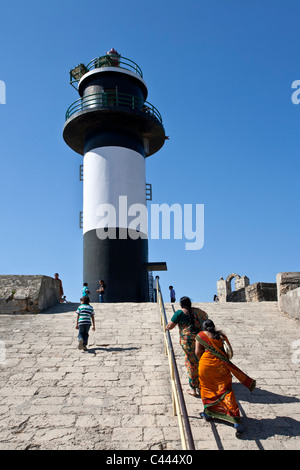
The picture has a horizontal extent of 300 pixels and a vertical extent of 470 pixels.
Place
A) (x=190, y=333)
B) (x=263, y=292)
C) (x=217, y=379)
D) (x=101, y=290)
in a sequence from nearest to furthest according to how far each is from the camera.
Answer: (x=217, y=379)
(x=190, y=333)
(x=263, y=292)
(x=101, y=290)

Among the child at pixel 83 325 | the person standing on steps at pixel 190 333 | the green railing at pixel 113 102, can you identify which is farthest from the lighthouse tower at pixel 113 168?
the person standing on steps at pixel 190 333

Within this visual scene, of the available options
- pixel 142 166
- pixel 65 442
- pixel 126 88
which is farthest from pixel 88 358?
pixel 126 88

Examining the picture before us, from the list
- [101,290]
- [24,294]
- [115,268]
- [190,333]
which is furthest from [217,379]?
[115,268]

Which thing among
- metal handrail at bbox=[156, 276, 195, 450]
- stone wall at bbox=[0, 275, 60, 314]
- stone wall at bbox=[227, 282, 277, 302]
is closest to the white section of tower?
stone wall at bbox=[0, 275, 60, 314]

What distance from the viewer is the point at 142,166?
19078mm

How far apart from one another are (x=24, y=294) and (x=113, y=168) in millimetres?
8497

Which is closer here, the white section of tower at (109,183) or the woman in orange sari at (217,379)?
the woman in orange sari at (217,379)

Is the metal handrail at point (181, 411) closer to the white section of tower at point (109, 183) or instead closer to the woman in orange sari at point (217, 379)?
the woman in orange sari at point (217, 379)

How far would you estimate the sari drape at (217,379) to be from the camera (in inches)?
204

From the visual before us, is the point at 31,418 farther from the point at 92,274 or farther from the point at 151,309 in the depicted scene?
the point at 92,274

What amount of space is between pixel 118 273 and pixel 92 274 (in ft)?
3.75

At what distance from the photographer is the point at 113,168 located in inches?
707

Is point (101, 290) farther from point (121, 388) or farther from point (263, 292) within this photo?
point (121, 388)
